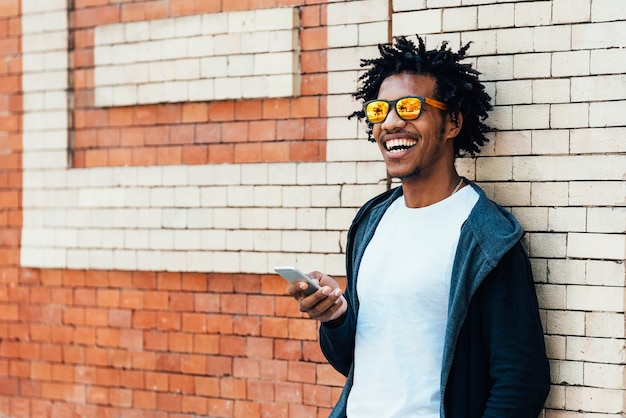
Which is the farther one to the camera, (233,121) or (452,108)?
(233,121)

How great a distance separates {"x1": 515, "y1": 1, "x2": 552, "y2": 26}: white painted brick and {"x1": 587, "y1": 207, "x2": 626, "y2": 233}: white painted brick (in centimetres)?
81

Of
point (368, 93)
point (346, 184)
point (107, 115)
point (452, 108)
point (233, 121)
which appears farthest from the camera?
point (107, 115)

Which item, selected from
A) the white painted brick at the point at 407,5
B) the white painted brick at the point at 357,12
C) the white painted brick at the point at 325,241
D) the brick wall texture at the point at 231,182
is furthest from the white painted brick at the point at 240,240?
the white painted brick at the point at 407,5

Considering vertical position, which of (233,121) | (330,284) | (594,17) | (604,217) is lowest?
(330,284)

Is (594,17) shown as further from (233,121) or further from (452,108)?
(233,121)

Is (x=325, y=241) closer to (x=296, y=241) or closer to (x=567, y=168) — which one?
(x=296, y=241)

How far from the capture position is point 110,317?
5277 mm

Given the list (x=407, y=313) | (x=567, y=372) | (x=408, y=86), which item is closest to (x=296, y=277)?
(x=407, y=313)

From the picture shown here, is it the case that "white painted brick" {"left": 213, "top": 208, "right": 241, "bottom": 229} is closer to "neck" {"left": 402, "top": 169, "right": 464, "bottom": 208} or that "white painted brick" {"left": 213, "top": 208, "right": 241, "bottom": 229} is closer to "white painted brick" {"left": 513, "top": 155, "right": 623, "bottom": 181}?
"neck" {"left": 402, "top": 169, "right": 464, "bottom": 208}

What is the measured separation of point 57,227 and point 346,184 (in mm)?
1871

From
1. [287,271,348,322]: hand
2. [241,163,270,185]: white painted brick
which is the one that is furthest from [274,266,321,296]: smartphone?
[241,163,270,185]: white painted brick

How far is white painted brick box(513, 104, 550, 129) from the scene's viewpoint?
12.3 feet

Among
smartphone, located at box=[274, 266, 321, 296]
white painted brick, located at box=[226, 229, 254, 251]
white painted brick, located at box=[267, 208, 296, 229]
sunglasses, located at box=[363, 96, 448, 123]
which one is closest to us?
smartphone, located at box=[274, 266, 321, 296]

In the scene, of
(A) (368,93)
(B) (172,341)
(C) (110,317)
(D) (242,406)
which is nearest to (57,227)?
(C) (110,317)
